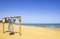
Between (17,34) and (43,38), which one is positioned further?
(17,34)

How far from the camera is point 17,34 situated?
9531 millimetres

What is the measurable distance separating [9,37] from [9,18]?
140 centimetres

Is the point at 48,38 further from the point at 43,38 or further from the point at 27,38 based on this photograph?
the point at 27,38

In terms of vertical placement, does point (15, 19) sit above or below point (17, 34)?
above

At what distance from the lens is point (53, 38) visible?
29.3ft

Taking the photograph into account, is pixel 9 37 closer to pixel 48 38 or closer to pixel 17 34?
pixel 17 34

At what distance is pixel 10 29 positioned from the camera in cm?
959

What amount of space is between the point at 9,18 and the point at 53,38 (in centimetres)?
336

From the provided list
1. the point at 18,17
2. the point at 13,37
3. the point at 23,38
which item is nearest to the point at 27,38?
the point at 23,38

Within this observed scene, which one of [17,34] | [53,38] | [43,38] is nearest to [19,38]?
[17,34]

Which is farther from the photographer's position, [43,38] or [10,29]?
[10,29]

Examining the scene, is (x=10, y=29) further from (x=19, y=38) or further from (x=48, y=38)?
(x=48, y=38)

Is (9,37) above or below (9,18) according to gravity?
below

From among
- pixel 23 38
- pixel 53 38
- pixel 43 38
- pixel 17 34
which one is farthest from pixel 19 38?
pixel 53 38
